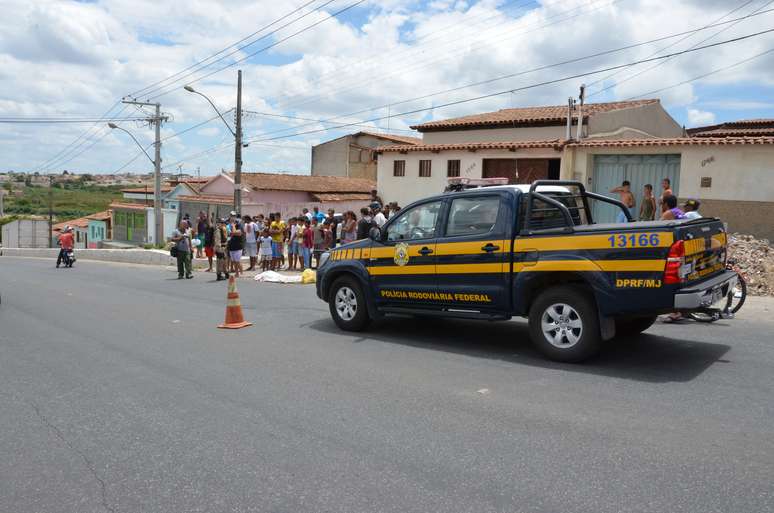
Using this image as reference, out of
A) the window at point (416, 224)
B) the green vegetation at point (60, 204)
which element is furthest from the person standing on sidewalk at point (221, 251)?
the green vegetation at point (60, 204)

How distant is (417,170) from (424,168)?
0.42m

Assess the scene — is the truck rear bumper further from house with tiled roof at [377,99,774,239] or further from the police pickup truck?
house with tiled roof at [377,99,774,239]

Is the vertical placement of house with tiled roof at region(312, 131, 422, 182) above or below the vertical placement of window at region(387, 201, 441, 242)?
above

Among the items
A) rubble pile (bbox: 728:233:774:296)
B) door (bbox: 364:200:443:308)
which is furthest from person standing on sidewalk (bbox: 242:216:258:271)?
rubble pile (bbox: 728:233:774:296)

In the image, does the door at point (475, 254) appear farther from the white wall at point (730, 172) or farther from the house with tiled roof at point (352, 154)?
the house with tiled roof at point (352, 154)

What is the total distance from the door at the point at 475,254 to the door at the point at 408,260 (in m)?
0.17

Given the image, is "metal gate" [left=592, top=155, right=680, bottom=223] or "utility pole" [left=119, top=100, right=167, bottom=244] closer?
"metal gate" [left=592, top=155, right=680, bottom=223]

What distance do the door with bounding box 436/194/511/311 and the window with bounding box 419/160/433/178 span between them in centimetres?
2054

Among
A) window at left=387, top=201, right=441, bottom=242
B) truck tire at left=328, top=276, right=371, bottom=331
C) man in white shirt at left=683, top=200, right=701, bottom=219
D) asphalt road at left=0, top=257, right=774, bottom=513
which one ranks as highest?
man in white shirt at left=683, top=200, right=701, bottom=219

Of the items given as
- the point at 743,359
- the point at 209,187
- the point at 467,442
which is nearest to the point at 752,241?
the point at 743,359

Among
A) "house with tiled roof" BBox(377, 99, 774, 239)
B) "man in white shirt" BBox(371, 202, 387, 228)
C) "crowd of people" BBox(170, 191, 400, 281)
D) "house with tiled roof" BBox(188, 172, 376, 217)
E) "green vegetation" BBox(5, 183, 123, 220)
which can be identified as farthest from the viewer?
"green vegetation" BBox(5, 183, 123, 220)

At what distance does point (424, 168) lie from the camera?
2856 cm

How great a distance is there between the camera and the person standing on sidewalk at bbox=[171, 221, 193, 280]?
1894 centimetres

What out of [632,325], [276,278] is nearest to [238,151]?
[276,278]
